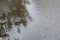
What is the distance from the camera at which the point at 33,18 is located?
52.0 inches

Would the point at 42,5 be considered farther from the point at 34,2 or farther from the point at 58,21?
the point at 58,21

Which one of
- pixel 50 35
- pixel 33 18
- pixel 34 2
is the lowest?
pixel 50 35

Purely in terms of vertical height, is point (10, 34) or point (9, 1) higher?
point (9, 1)

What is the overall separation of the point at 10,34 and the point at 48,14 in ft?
1.45

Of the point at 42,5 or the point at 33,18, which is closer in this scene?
the point at 33,18

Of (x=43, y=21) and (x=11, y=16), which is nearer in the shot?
(x=11, y=16)

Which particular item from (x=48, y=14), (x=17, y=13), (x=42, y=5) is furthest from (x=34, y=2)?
(x=17, y=13)

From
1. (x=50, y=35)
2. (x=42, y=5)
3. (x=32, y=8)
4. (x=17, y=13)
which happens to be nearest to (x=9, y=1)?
(x=17, y=13)

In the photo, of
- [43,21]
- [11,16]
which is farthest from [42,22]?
[11,16]

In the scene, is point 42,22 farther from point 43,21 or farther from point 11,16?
point 11,16

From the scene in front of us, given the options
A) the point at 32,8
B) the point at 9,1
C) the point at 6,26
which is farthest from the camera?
the point at 32,8

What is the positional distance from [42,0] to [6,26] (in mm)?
554

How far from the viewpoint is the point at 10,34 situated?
1.19m

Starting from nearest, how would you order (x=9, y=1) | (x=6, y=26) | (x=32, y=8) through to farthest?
(x=6, y=26)
(x=9, y=1)
(x=32, y=8)
